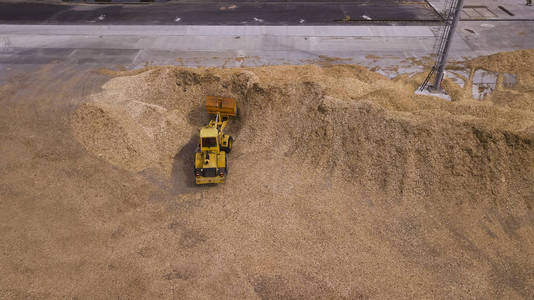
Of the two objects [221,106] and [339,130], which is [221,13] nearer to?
[221,106]

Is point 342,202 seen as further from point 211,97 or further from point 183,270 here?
point 211,97

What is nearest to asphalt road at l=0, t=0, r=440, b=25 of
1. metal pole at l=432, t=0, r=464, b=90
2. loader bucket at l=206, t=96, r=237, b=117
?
metal pole at l=432, t=0, r=464, b=90

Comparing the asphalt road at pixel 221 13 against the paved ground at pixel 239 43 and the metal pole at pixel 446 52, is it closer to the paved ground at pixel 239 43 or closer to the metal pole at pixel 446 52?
the paved ground at pixel 239 43

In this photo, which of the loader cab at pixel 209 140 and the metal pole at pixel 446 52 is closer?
the loader cab at pixel 209 140

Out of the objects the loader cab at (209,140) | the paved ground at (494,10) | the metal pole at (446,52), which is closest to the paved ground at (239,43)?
the paved ground at (494,10)

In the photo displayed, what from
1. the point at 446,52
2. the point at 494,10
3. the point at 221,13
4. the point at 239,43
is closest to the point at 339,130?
the point at 446,52
